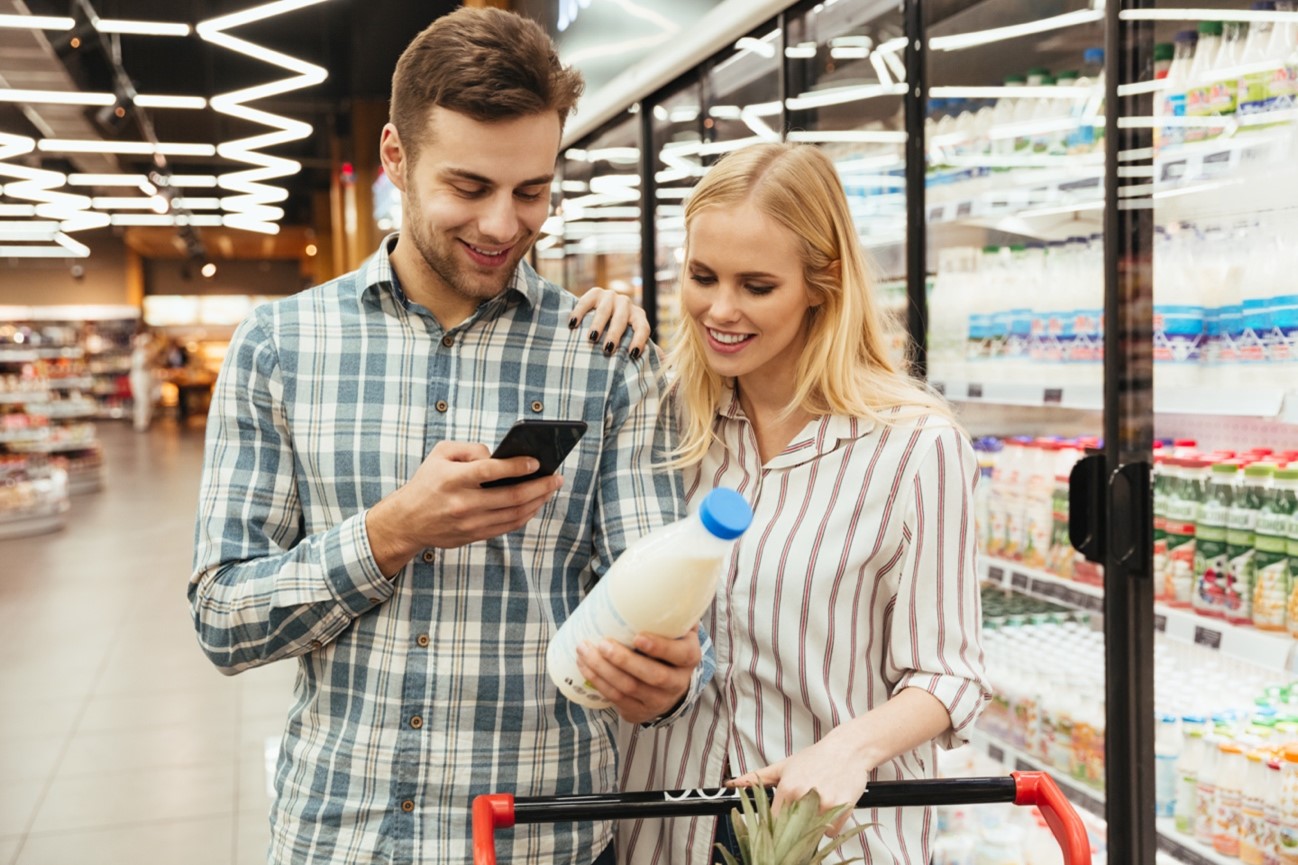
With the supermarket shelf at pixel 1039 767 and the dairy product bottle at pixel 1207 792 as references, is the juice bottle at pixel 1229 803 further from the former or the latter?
the supermarket shelf at pixel 1039 767

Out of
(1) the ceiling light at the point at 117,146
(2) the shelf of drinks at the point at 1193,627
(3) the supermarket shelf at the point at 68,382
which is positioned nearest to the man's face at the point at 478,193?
(2) the shelf of drinks at the point at 1193,627

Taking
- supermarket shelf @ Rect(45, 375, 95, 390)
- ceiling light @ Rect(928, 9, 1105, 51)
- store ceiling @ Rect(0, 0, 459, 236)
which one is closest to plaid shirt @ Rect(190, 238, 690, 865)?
ceiling light @ Rect(928, 9, 1105, 51)

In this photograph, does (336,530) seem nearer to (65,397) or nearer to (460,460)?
(460,460)

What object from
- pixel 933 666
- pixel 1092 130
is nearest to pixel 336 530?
pixel 933 666

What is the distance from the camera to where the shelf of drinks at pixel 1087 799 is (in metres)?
2.27

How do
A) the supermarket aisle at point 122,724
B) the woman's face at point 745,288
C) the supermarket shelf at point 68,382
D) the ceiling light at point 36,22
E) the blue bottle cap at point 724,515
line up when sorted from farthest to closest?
the supermarket shelf at point 68,382
the ceiling light at point 36,22
the supermarket aisle at point 122,724
the woman's face at point 745,288
the blue bottle cap at point 724,515

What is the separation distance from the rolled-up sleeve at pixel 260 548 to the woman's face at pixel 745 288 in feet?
1.84

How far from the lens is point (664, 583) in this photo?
996 mm

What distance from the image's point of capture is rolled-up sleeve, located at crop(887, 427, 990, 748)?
137cm

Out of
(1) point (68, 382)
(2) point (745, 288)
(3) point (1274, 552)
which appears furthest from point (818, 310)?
(1) point (68, 382)

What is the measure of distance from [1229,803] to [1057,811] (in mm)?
1367

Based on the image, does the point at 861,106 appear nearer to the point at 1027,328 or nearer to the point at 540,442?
the point at 1027,328

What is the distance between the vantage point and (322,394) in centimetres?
133

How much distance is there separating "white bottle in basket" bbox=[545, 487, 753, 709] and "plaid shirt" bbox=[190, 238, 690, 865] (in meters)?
0.22
